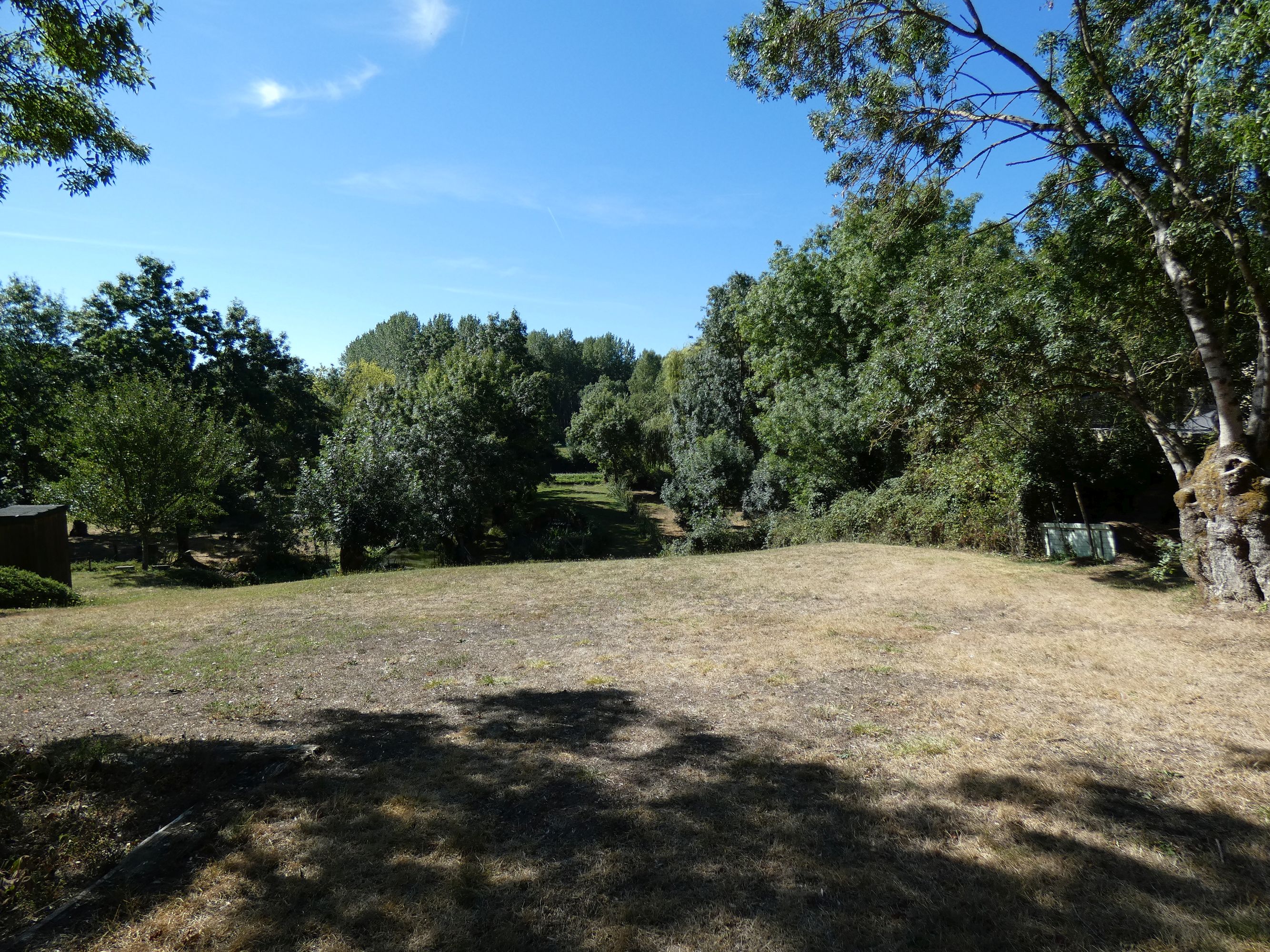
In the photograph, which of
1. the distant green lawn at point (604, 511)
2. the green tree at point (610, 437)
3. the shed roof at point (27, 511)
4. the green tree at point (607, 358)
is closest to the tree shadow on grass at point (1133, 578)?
the distant green lawn at point (604, 511)

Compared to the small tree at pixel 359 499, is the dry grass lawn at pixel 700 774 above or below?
below

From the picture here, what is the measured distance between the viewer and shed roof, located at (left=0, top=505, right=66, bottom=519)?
12.7m

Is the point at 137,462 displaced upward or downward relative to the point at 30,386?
downward

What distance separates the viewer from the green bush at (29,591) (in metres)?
10.6

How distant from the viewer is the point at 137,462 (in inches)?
723

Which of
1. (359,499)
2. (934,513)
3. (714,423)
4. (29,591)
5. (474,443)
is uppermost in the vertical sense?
(714,423)

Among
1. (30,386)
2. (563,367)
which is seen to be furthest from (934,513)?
(563,367)

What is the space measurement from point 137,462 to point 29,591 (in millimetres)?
8785

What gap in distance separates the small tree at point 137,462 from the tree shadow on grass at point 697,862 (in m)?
18.5

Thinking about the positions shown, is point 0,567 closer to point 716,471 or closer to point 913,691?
point 913,691

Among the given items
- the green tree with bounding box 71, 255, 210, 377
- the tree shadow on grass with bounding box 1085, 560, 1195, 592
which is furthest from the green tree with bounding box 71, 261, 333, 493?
the tree shadow on grass with bounding box 1085, 560, 1195, 592

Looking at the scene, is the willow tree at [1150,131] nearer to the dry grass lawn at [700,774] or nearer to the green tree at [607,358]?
the dry grass lawn at [700,774]

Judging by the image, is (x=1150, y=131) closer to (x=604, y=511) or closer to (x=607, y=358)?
(x=604, y=511)

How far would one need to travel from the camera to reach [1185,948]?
253 centimetres
